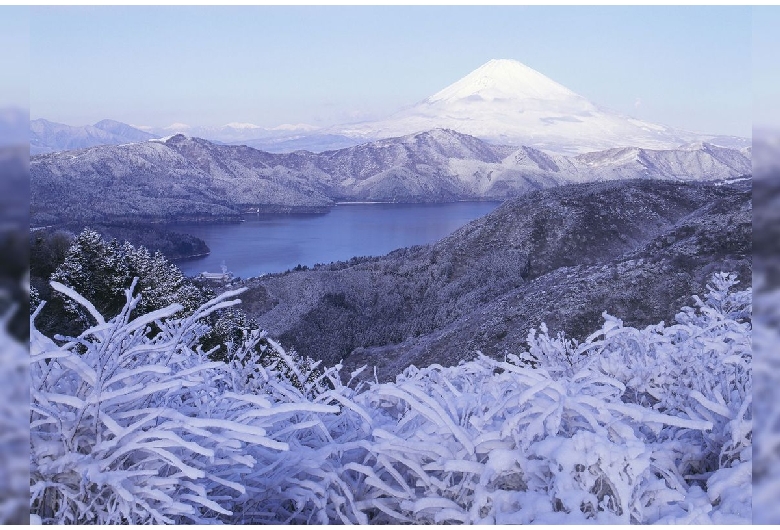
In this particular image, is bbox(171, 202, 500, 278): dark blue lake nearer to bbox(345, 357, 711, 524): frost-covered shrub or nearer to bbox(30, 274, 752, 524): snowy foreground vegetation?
bbox(30, 274, 752, 524): snowy foreground vegetation

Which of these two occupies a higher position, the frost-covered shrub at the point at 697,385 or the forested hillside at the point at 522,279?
the frost-covered shrub at the point at 697,385

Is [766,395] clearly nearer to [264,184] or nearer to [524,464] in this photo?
[524,464]

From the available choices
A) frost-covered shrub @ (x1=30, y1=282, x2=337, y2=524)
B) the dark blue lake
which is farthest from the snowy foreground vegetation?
the dark blue lake

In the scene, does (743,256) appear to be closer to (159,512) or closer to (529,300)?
(529,300)

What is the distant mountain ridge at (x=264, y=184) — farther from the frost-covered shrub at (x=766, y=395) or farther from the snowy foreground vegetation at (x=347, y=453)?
the frost-covered shrub at (x=766, y=395)

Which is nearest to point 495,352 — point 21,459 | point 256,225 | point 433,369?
point 433,369

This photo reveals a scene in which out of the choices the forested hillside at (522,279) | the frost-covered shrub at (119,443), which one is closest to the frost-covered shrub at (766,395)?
the frost-covered shrub at (119,443)
